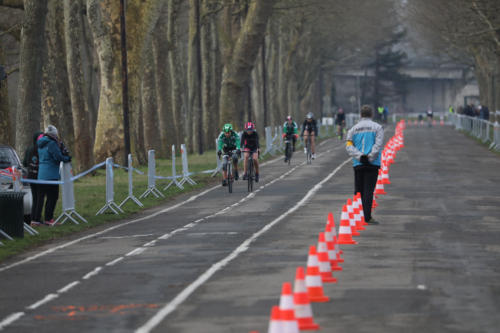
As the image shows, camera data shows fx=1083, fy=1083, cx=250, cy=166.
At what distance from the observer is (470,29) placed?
59.4 metres

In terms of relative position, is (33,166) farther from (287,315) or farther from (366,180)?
(287,315)

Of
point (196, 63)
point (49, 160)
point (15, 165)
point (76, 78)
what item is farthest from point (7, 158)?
point (196, 63)

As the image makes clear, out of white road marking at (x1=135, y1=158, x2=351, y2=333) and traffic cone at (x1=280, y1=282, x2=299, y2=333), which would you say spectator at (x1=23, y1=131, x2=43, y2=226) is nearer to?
white road marking at (x1=135, y1=158, x2=351, y2=333)

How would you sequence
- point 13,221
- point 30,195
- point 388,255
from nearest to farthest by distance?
1. point 388,255
2. point 13,221
3. point 30,195

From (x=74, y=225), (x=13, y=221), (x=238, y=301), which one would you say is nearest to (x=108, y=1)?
(x=74, y=225)

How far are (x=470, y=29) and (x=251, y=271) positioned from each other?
48.4 metres

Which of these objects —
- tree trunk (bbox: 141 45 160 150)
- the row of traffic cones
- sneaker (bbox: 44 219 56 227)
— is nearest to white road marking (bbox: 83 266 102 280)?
the row of traffic cones

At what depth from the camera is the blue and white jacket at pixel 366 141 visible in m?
18.3

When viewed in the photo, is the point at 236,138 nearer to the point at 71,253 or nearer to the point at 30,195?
the point at 30,195

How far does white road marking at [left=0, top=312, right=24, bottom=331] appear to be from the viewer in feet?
34.1

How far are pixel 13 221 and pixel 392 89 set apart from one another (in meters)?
117

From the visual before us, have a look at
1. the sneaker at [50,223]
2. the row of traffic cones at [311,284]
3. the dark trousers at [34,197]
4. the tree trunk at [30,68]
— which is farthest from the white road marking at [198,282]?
the tree trunk at [30,68]

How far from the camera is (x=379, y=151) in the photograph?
722 inches

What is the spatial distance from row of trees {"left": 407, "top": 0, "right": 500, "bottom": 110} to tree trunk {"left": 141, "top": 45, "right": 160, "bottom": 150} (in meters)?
16.0
